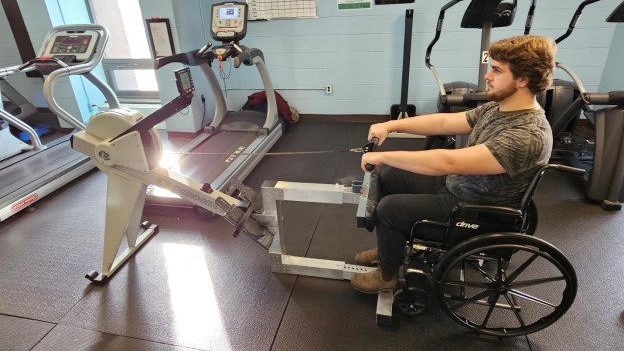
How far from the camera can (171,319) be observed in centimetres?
196

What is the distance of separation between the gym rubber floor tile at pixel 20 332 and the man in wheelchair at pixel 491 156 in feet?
5.85

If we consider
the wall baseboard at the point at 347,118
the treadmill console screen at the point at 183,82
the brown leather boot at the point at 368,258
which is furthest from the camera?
the wall baseboard at the point at 347,118

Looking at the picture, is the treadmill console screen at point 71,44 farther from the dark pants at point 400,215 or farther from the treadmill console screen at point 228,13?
the dark pants at point 400,215

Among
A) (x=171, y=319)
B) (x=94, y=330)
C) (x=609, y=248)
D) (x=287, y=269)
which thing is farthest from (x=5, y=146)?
(x=609, y=248)

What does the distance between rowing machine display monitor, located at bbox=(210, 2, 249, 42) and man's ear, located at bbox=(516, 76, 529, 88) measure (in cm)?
258

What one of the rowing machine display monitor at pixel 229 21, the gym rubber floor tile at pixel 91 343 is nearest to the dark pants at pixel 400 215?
the gym rubber floor tile at pixel 91 343

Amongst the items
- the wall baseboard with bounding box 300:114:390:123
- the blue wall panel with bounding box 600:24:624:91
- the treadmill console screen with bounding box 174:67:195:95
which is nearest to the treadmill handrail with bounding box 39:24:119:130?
the treadmill console screen with bounding box 174:67:195:95

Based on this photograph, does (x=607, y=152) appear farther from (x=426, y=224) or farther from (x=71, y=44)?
Result: (x=71, y=44)

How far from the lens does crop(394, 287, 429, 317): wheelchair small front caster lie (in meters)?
1.73

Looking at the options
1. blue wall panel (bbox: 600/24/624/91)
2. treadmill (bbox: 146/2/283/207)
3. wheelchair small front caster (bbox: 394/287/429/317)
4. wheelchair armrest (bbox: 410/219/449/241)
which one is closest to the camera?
wheelchair armrest (bbox: 410/219/449/241)

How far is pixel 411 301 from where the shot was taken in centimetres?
177

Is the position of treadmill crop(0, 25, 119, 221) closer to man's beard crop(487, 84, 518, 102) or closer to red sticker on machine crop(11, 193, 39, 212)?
red sticker on machine crop(11, 193, 39, 212)

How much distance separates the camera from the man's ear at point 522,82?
4.62 feet

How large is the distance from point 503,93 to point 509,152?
0.82 feet
